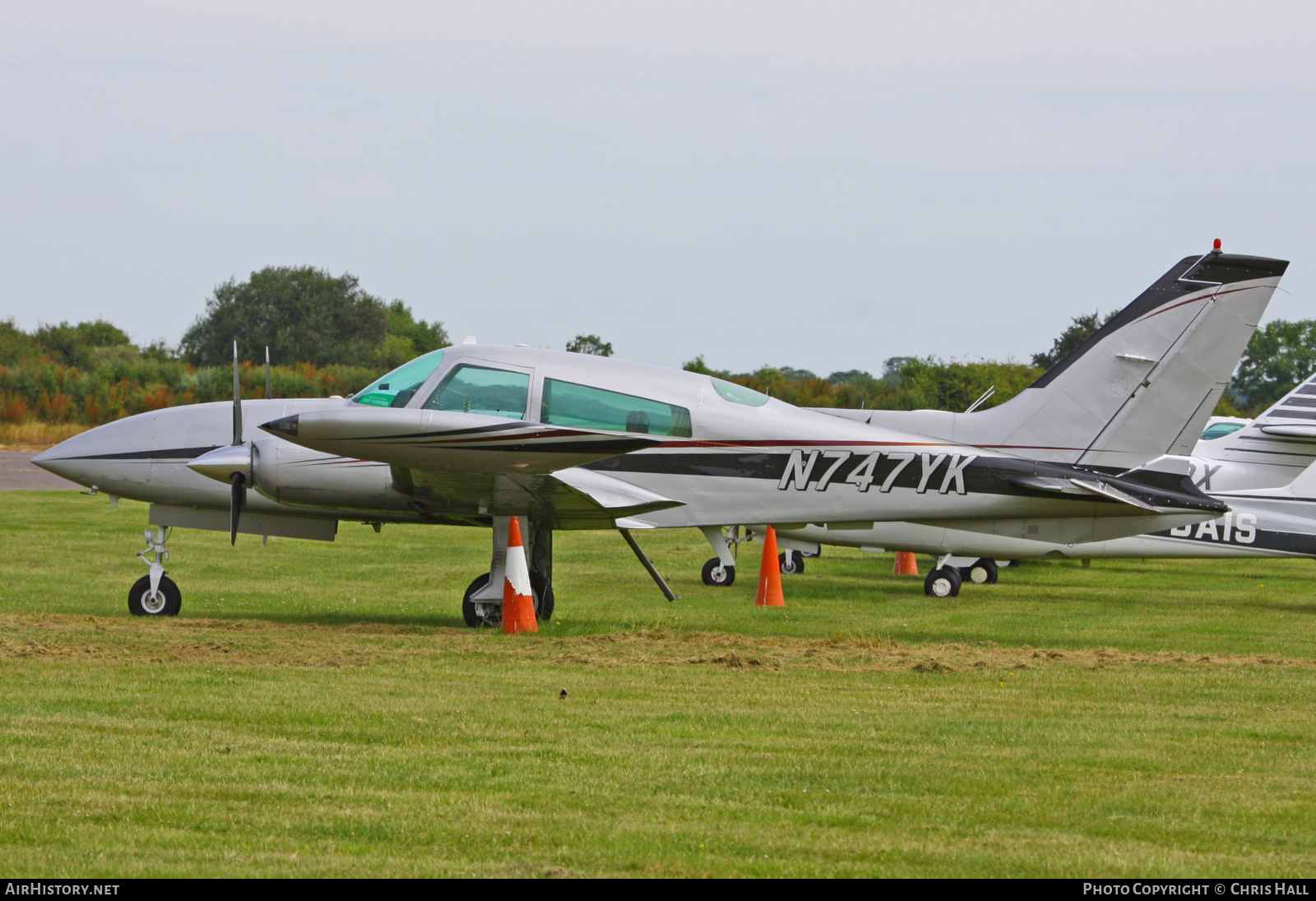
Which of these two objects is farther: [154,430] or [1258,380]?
[1258,380]

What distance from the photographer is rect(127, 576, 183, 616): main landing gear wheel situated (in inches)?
539

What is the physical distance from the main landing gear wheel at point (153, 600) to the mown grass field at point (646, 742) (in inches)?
9.2

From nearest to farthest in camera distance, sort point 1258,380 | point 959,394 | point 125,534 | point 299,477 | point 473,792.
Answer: point 473,792
point 299,477
point 125,534
point 959,394
point 1258,380

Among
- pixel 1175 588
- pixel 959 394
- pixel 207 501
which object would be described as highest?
pixel 959 394

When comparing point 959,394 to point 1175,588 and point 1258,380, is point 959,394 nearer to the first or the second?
point 1175,588

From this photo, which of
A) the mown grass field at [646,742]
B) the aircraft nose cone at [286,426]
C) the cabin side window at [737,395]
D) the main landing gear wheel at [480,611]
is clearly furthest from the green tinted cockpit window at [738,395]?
the aircraft nose cone at [286,426]

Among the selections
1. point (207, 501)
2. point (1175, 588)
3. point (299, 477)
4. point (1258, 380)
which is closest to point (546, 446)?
point (299, 477)

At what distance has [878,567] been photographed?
2273 cm

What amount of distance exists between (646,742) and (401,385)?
599 centimetres

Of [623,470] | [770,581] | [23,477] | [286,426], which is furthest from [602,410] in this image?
[23,477]

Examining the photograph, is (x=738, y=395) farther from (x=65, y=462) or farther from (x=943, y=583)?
(x=65, y=462)

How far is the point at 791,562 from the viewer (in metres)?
21.3

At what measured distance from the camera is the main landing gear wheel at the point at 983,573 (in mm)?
20641

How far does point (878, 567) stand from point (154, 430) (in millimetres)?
12505
